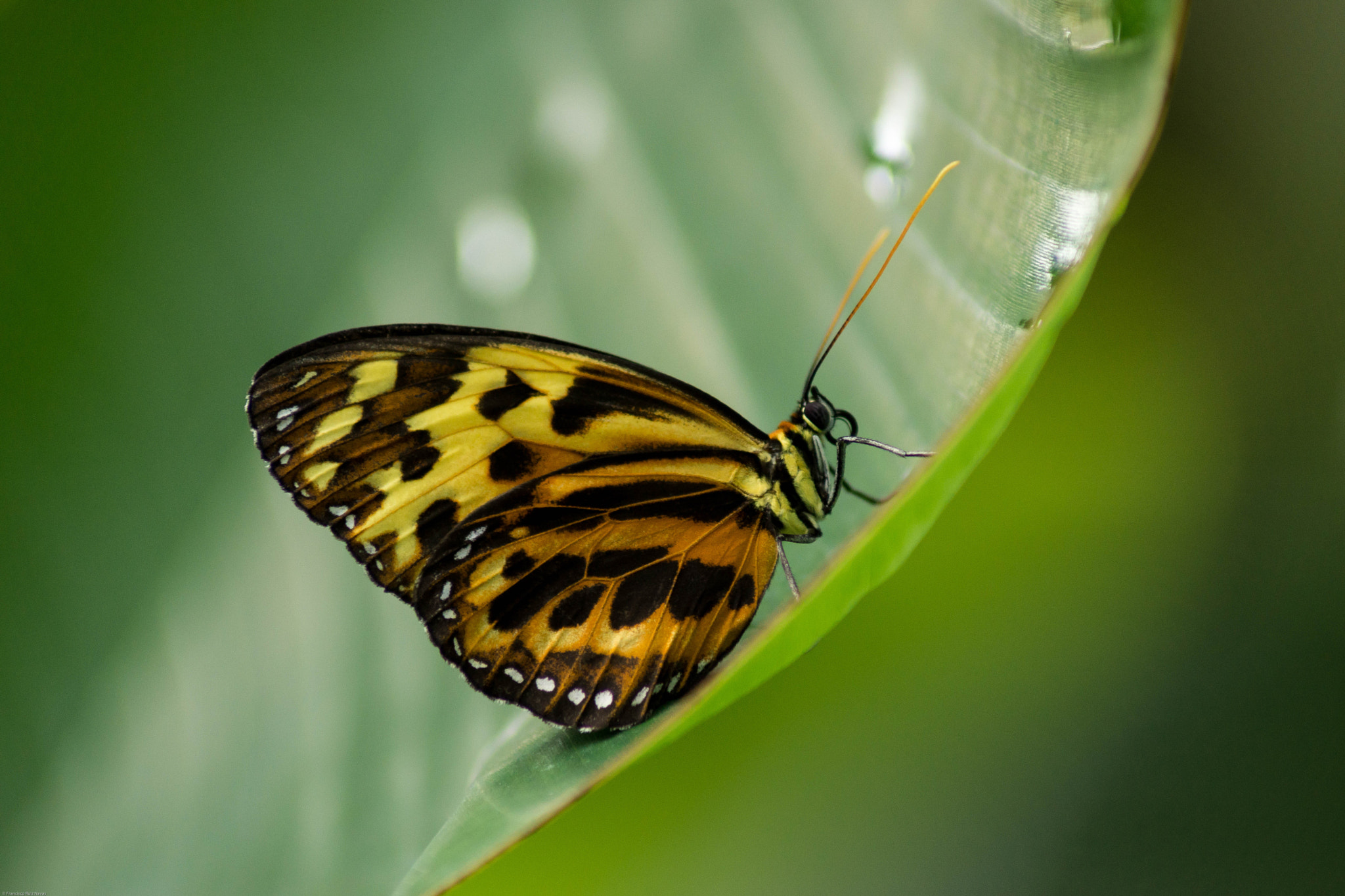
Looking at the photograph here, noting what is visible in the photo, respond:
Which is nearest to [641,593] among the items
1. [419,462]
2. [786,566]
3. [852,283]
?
[786,566]

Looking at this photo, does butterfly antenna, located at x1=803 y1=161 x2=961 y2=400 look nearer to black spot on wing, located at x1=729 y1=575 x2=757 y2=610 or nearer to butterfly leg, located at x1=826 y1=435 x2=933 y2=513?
butterfly leg, located at x1=826 y1=435 x2=933 y2=513

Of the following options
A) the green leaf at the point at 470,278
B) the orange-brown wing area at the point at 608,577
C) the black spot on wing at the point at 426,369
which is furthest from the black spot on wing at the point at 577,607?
the black spot on wing at the point at 426,369

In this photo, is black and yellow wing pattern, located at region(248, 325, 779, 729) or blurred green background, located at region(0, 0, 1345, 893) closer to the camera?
blurred green background, located at region(0, 0, 1345, 893)

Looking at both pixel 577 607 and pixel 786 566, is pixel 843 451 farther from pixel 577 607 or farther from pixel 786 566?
pixel 577 607

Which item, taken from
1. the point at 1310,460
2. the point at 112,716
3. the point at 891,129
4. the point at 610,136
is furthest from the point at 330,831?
the point at 1310,460

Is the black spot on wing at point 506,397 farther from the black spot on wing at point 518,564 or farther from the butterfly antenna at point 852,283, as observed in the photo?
the butterfly antenna at point 852,283

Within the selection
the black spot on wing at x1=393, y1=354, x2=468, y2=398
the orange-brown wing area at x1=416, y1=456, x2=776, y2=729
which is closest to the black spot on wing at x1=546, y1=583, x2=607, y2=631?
the orange-brown wing area at x1=416, y1=456, x2=776, y2=729

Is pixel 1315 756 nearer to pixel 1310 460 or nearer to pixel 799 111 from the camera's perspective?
pixel 1310 460
